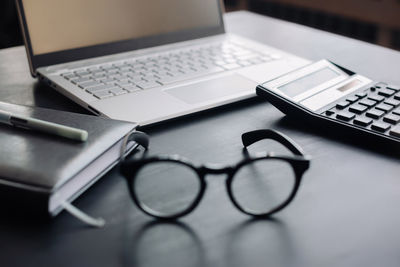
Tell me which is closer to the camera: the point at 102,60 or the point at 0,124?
the point at 0,124

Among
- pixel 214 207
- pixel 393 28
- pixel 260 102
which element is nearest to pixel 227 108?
pixel 260 102

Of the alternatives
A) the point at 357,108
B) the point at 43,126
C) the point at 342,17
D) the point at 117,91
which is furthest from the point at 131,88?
the point at 342,17

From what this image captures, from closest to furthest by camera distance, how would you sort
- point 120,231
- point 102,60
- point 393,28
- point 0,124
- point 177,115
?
point 120,231, point 0,124, point 177,115, point 102,60, point 393,28

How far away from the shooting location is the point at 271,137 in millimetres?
573

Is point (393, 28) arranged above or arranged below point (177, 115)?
below

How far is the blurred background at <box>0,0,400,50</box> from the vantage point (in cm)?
159

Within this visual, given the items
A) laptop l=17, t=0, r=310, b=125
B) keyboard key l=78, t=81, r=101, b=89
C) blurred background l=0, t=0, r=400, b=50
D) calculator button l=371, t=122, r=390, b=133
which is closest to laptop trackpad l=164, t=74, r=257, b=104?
laptop l=17, t=0, r=310, b=125

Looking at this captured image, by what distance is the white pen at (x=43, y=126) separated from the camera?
0.51 m

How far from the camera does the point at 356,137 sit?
0.61 metres

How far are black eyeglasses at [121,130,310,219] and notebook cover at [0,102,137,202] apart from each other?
0.05 meters

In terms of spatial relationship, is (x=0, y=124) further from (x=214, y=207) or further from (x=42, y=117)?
→ (x=214, y=207)

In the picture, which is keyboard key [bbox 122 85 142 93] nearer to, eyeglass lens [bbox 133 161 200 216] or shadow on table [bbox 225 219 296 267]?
eyeglass lens [bbox 133 161 200 216]

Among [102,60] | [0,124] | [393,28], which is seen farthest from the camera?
[393,28]

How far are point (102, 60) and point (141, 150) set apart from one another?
0.31 metres
